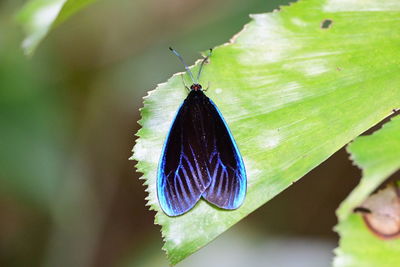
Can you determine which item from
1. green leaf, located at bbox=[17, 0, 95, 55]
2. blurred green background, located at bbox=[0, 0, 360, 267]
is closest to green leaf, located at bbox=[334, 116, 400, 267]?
green leaf, located at bbox=[17, 0, 95, 55]

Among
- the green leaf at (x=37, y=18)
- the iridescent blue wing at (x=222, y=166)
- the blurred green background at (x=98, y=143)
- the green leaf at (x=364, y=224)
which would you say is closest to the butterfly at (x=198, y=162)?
the iridescent blue wing at (x=222, y=166)

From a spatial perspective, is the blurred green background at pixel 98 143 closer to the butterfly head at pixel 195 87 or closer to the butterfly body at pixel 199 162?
the butterfly body at pixel 199 162

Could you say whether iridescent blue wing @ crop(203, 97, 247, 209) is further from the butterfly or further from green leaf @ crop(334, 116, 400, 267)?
green leaf @ crop(334, 116, 400, 267)

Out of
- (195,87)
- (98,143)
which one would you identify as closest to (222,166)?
(195,87)

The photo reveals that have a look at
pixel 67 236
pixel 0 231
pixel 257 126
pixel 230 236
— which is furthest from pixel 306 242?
pixel 0 231

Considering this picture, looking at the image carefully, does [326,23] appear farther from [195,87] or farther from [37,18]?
[37,18]
